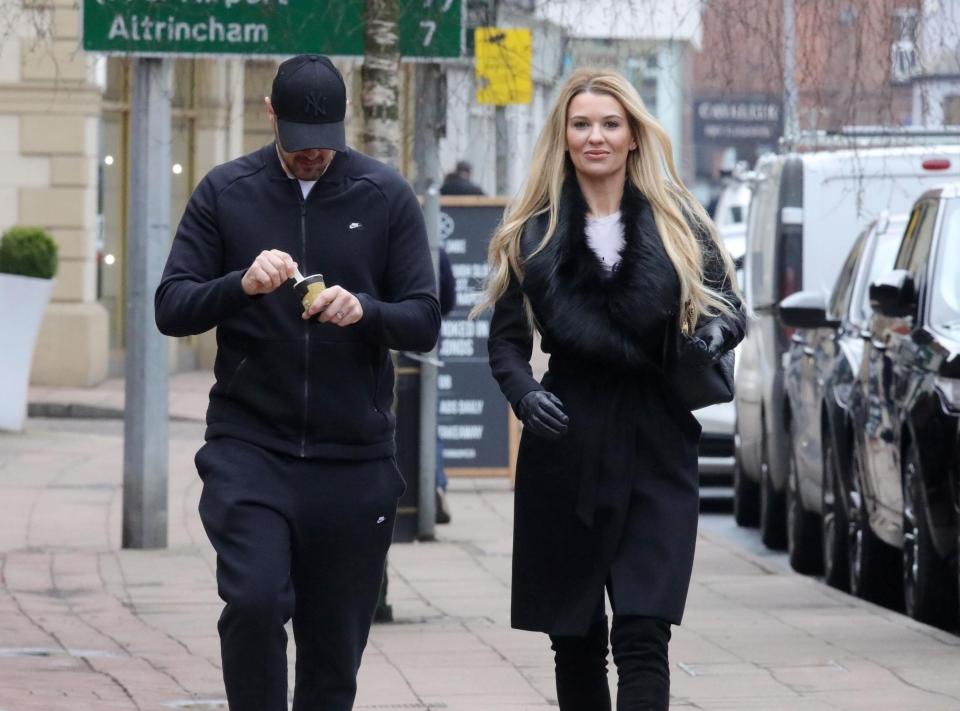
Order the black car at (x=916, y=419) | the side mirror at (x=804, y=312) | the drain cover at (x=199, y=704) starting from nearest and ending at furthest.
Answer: the drain cover at (x=199, y=704) → the black car at (x=916, y=419) → the side mirror at (x=804, y=312)

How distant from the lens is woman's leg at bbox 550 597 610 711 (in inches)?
203

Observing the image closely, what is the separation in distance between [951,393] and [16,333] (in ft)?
32.5

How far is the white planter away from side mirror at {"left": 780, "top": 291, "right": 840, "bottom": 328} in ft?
25.0

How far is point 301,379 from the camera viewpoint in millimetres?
4859

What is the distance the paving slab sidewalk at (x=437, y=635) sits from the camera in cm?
692

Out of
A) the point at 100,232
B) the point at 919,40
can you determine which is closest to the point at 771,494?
the point at 919,40

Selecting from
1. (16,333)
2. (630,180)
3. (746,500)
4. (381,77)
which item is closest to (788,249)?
(746,500)

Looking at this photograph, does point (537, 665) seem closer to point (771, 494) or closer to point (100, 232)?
point (771, 494)

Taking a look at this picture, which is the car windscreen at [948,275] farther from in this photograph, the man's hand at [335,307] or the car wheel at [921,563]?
the man's hand at [335,307]

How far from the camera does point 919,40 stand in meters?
9.02

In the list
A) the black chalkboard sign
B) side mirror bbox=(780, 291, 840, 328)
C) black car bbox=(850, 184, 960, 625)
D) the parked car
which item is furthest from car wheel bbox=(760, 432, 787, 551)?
the parked car

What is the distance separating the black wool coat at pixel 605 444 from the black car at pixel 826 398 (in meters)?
5.48

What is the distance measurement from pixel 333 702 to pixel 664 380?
1030mm

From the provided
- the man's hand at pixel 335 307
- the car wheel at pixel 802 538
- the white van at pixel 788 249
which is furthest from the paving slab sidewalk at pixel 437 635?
the man's hand at pixel 335 307
